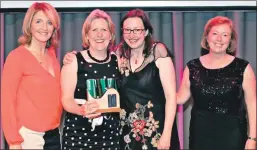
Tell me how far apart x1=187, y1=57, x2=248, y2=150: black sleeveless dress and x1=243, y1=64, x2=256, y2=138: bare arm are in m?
0.03

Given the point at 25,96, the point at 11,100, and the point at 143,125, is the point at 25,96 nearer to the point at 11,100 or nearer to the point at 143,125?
the point at 11,100

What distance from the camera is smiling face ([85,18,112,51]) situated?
2.43 meters

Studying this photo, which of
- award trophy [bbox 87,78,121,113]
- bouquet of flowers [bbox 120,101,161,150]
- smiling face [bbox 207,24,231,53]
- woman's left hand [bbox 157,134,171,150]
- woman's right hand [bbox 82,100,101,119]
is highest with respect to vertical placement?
smiling face [bbox 207,24,231,53]

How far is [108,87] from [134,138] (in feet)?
1.16

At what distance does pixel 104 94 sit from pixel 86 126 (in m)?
0.22

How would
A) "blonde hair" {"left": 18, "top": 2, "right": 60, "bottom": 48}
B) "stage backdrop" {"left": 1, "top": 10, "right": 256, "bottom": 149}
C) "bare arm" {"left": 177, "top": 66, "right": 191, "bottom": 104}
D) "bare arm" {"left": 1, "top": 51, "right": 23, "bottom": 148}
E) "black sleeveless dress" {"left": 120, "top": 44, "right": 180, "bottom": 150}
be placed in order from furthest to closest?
"stage backdrop" {"left": 1, "top": 10, "right": 256, "bottom": 149} < "bare arm" {"left": 177, "top": 66, "right": 191, "bottom": 104} < "black sleeveless dress" {"left": 120, "top": 44, "right": 180, "bottom": 150} < "blonde hair" {"left": 18, "top": 2, "right": 60, "bottom": 48} < "bare arm" {"left": 1, "top": 51, "right": 23, "bottom": 148}

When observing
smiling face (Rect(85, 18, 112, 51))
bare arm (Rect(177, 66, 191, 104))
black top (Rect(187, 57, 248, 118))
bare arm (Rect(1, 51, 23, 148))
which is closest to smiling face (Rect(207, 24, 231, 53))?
black top (Rect(187, 57, 248, 118))

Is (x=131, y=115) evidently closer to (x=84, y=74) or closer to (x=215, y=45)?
(x=84, y=74)

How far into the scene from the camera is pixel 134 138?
100 inches

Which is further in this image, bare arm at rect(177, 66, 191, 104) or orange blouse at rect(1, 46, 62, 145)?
bare arm at rect(177, 66, 191, 104)

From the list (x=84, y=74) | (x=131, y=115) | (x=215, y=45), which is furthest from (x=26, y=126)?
(x=215, y=45)

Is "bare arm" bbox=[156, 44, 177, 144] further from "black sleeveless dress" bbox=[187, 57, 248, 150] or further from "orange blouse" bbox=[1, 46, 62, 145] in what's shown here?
"orange blouse" bbox=[1, 46, 62, 145]

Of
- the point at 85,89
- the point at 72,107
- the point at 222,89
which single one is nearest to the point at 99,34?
the point at 85,89

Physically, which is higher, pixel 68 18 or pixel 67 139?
pixel 68 18
